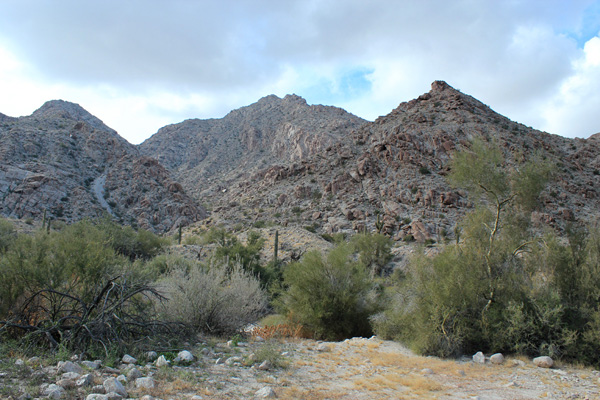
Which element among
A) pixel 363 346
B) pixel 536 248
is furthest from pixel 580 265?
pixel 363 346

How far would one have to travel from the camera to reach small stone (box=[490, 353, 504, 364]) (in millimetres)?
10242

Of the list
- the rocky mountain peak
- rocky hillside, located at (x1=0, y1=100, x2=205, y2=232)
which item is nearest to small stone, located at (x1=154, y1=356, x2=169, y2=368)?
rocky hillside, located at (x1=0, y1=100, x2=205, y2=232)

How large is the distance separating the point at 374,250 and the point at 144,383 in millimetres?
24398

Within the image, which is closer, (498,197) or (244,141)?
(498,197)

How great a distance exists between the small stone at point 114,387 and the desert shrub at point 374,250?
77.6 ft

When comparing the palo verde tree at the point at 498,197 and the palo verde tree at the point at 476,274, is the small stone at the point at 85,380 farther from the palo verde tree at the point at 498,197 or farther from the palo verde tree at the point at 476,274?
the palo verde tree at the point at 498,197

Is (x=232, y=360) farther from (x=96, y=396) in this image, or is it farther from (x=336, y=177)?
(x=336, y=177)

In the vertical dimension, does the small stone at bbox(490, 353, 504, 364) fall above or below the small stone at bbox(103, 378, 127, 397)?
below

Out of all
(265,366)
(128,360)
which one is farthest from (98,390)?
(265,366)

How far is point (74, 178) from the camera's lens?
53125 mm

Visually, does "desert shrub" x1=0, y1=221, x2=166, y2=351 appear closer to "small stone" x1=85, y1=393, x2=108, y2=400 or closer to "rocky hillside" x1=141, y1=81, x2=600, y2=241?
"small stone" x1=85, y1=393, x2=108, y2=400

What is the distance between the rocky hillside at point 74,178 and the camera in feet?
150

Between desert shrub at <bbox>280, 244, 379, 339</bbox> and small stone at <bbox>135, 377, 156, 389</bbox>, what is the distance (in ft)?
28.7

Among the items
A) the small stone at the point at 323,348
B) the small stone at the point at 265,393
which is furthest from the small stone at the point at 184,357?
the small stone at the point at 323,348
